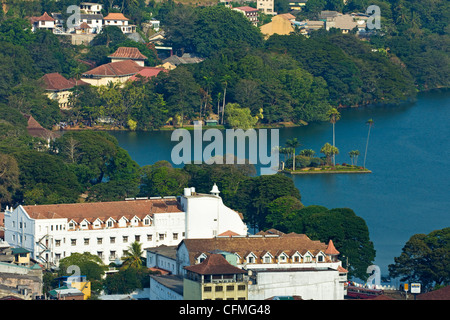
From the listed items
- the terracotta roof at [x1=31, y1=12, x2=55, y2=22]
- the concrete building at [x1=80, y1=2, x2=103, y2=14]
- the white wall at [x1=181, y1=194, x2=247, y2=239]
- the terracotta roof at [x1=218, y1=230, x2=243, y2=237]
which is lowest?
the terracotta roof at [x1=218, y1=230, x2=243, y2=237]

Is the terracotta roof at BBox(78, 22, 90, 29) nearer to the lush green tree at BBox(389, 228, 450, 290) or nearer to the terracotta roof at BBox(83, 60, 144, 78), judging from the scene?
the terracotta roof at BBox(83, 60, 144, 78)

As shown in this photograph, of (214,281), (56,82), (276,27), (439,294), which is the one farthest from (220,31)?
(214,281)

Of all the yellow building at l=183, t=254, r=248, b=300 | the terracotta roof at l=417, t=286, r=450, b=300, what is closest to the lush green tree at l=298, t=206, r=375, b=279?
the terracotta roof at l=417, t=286, r=450, b=300

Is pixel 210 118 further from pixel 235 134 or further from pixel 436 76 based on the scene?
pixel 436 76

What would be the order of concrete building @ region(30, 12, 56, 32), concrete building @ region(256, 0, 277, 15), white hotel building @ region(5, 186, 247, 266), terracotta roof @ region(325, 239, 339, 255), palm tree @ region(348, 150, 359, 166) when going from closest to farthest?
terracotta roof @ region(325, 239, 339, 255), white hotel building @ region(5, 186, 247, 266), palm tree @ region(348, 150, 359, 166), concrete building @ region(30, 12, 56, 32), concrete building @ region(256, 0, 277, 15)

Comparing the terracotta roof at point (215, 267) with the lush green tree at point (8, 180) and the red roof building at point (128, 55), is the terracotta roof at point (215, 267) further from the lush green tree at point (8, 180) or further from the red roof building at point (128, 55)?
the red roof building at point (128, 55)
